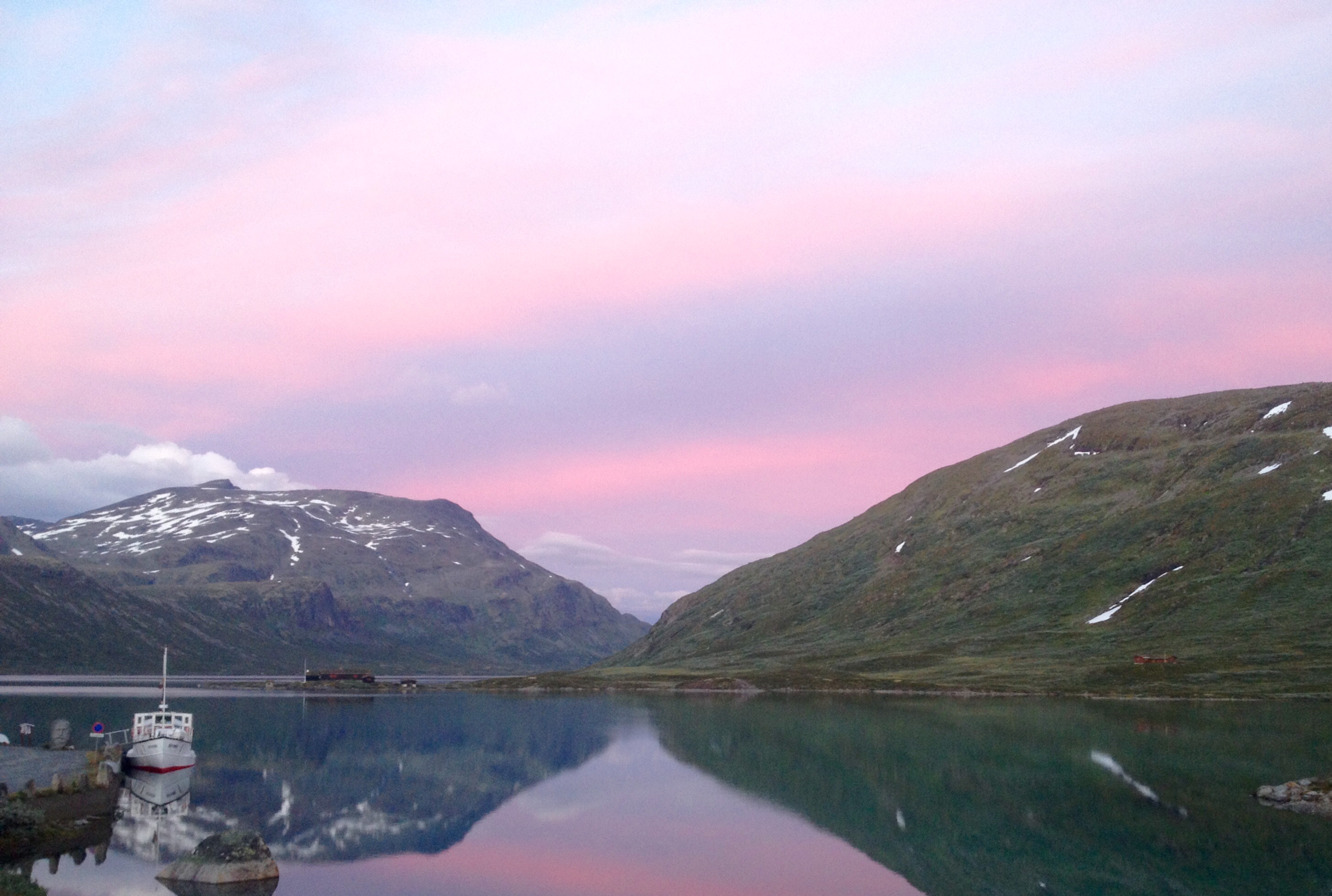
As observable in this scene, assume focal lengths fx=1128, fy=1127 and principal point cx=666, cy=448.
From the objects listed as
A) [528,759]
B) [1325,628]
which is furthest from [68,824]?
[1325,628]

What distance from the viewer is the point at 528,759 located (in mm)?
88625

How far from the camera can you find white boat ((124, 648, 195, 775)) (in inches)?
2589

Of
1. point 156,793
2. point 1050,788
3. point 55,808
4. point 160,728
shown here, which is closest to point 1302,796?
point 1050,788

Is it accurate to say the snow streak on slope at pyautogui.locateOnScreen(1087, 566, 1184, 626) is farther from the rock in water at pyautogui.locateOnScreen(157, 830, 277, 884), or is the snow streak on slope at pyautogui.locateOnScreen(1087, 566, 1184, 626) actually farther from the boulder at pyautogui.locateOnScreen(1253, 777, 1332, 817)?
the rock in water at pyautogui.locateOnScreen(157, 830, 277, 884)

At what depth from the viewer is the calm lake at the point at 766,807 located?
145ft

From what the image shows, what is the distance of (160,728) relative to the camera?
220ft

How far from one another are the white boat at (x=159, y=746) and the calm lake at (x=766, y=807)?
2.07 meters

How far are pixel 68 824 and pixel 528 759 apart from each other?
42505mm

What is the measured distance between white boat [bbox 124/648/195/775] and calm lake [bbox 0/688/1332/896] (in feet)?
6.80

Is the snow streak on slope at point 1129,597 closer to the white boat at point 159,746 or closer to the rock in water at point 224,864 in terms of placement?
the white boat at point 159,746

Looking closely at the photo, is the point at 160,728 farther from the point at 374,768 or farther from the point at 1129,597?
the point at 1129,597

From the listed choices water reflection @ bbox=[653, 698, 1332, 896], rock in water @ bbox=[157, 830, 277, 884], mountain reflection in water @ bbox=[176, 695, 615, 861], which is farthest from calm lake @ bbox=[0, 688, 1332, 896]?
rock in water @ bbox=[157, 830, 277, 884]

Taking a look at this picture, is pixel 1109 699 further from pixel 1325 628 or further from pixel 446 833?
pixel 446 833

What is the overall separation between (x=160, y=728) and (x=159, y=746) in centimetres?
161
